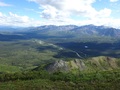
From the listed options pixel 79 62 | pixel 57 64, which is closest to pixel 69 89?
pixel 57 64

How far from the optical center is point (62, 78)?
92.1 m

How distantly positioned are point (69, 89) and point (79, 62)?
112 meters

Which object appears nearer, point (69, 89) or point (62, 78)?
point (69, 89)

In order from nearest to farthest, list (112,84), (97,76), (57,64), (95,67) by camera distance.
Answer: (112,84) → (97,76) → (57,64) → (95,67)

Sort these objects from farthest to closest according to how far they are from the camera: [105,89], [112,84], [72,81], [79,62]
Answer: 1. [79,62]
2. [72,81]
3. [112,84]
4. [105,89]

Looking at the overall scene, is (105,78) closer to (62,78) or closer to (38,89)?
(62,78)

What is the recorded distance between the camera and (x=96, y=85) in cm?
7781

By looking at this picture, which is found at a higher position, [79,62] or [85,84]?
[85,84]

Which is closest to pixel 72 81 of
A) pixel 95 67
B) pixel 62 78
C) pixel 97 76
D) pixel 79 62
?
pixel 62 78

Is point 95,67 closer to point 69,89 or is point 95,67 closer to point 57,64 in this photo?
point 57,64

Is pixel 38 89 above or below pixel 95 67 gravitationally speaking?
above

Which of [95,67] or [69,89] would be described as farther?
[95,67]

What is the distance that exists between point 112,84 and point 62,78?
2106 cm

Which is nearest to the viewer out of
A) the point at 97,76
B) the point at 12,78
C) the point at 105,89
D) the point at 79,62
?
the point at 105,89
